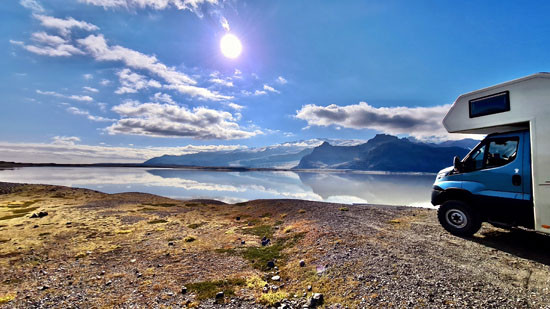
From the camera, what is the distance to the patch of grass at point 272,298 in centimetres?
720

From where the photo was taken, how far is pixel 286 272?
9516 millimetres

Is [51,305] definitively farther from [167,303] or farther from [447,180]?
[447,180]

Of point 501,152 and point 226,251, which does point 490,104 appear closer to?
point 501,152

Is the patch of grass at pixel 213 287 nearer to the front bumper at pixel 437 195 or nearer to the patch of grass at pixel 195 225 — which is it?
the patch of grass at pixel 195 225

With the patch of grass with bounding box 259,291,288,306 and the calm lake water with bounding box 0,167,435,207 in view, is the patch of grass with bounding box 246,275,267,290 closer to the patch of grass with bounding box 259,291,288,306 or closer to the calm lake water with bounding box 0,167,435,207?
the patch of grass with bounding box 259,291,288,306

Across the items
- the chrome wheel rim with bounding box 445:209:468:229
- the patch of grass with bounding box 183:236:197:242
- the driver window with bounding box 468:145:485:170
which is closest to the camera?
the driver window with bounding box 468:145:485:170

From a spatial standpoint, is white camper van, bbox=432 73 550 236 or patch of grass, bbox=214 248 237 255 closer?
white camper van, bbox=432 73 550 236

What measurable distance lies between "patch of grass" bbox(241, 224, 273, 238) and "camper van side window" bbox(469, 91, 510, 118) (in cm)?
1333

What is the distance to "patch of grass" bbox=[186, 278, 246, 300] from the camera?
7.99 meters

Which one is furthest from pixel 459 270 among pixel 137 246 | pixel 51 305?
pixel 137 246

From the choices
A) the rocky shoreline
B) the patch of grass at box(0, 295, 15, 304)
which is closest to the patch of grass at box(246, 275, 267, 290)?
the rocky shoreline

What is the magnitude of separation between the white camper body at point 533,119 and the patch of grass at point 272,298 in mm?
10557

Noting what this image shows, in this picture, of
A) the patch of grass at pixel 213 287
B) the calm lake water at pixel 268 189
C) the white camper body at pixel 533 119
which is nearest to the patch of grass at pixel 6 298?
the patch of grass at pixel 213 287

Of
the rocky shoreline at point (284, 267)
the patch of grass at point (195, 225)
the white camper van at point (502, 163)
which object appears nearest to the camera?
the rocky shoreline at point (284, 267)
